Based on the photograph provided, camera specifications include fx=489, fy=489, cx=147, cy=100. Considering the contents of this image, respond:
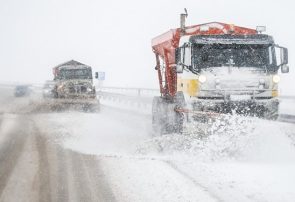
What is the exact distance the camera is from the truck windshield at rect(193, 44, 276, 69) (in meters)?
11.7

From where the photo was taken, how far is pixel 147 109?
2519 cm

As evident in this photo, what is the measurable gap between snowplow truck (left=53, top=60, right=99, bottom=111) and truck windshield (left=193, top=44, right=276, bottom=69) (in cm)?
1338

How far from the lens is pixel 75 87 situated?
2627cm

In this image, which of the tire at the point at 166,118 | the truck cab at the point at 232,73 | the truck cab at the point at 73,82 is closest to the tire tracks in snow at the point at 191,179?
the truck cab at the point at 232,73

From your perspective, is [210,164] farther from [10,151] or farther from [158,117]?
[158,117]

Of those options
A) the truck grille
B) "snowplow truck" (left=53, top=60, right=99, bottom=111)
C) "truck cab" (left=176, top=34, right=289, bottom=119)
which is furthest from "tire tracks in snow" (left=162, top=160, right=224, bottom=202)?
the truck grille

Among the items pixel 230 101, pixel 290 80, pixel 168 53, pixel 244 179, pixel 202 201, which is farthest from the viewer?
pixel 290 80

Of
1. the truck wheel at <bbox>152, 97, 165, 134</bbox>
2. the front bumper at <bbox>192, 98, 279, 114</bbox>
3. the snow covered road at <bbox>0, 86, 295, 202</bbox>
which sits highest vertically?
the front bumper at <bbox>192, 98, 279, 114</bbox>

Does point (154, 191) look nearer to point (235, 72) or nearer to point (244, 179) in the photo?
point (244, 179)

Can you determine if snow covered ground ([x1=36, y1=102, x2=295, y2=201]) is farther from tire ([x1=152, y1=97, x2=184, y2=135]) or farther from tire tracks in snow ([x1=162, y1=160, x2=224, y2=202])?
tire ([x1=152, y1=97, x2=184, y2=135])

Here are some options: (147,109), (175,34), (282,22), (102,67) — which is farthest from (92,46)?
(175,34)

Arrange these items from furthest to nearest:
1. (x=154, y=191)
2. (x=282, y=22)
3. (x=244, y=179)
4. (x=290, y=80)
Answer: (x=282, y=22) < (x=290, y=80) < (x=244, y=179) < (x=154, y=191)

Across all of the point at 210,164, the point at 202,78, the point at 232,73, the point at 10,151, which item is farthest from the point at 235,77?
the point at 10,151

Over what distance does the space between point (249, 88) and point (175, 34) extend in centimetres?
360
